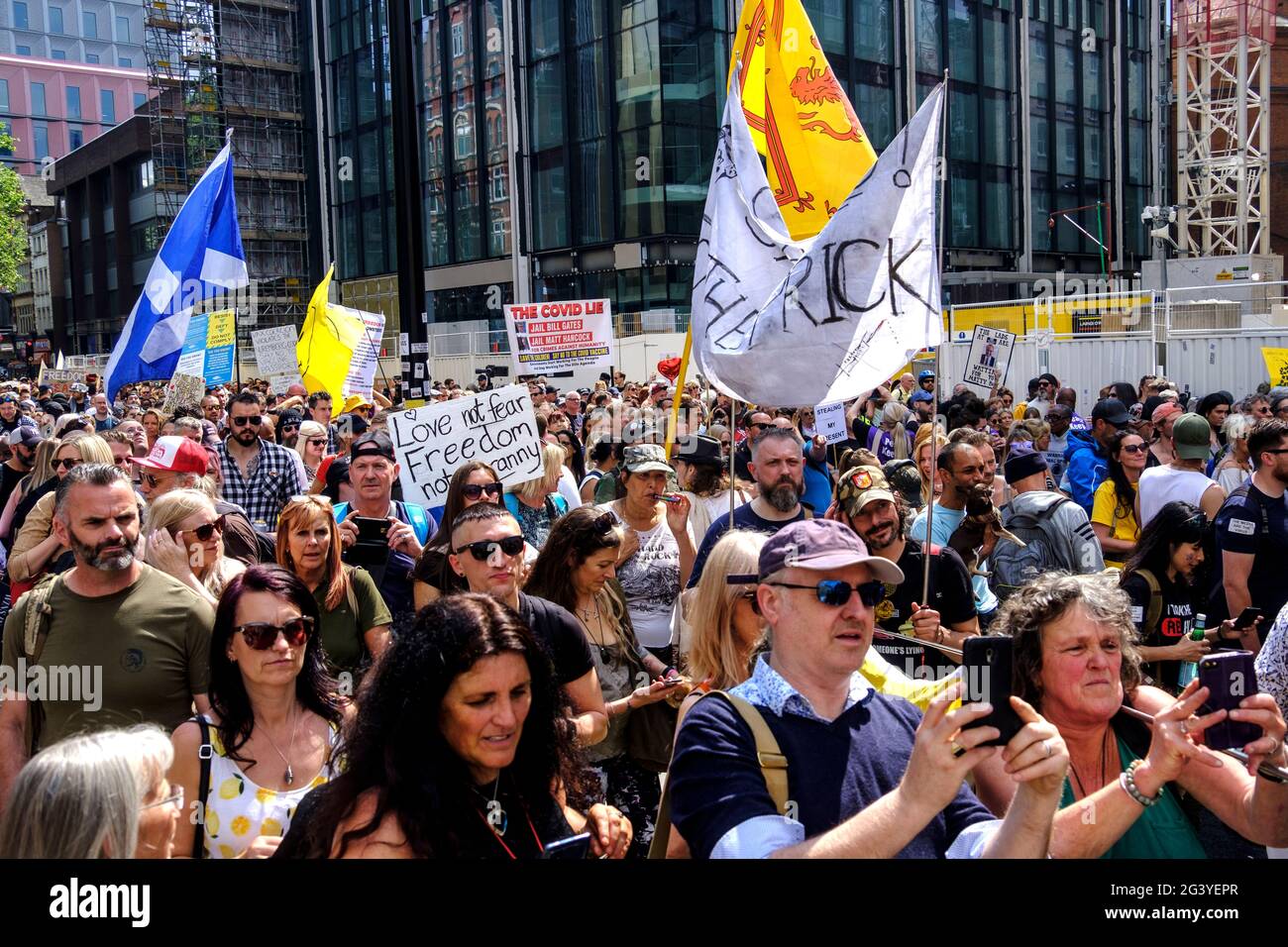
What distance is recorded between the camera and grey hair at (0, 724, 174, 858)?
2.48m

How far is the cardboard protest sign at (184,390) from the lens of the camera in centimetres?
1771

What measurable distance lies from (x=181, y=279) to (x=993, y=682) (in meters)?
10.2

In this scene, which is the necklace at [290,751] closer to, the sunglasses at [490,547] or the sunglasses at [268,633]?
the sunglasses at [268,633]

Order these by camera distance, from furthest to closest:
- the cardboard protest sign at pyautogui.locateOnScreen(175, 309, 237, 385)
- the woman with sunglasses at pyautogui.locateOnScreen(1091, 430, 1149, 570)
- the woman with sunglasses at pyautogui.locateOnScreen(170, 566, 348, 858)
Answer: the cardboard protest sign at pyautogui.locateOnScreen(175, 309, 237, 385) → the woman with sunglasses at pyautogui.locateOnScreen(1091, 430, 1149, 570) → the woman with sunglasses at pyautogui.locateOnScreen(170, 566, 348, 858)

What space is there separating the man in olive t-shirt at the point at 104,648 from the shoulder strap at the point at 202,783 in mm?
669

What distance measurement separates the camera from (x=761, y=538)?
13.7 feet

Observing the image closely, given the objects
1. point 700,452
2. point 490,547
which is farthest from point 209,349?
point 490,547

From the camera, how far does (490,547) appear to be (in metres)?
4.48

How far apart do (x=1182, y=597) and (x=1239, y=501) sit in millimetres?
541

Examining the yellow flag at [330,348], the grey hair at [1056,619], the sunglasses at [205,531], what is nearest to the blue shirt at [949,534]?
the grey hair at [1056,619]

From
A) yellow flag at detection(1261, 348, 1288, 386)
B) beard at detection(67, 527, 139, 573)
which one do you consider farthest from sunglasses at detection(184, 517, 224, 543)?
yellow flag at detection(1261, 348, 1288, 386)

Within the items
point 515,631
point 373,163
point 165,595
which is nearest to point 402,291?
point 165,595

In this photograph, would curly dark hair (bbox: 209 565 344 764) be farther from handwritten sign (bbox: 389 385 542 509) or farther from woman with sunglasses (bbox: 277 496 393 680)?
handwritten sign (bbox: 389 385 542 509)

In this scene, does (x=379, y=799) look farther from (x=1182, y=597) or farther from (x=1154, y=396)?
(x=1154, y=396)
